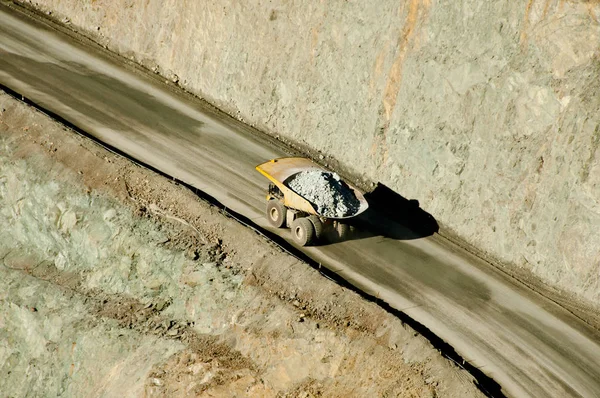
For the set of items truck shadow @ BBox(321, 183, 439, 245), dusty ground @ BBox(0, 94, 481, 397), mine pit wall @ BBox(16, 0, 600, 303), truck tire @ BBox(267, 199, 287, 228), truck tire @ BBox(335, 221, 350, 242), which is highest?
mine pit wall @ BBox(16, 0, 600, 303)

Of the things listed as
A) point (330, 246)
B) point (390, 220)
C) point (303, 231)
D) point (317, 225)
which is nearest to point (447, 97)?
point (390, 220)

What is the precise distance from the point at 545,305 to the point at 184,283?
38.3 feet

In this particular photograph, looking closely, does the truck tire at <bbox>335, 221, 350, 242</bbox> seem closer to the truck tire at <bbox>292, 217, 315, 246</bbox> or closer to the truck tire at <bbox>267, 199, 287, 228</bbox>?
the truck tire at <bbox>292, 217, 315, 246</bbox>

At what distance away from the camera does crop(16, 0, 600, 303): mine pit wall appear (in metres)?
21.8

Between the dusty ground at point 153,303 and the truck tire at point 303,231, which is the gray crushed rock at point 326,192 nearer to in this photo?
the truck tire at point 303,231

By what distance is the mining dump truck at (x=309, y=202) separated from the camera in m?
23.1

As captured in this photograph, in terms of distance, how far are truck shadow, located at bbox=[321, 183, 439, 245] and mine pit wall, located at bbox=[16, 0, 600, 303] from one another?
0.36m

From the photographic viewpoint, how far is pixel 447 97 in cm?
2450

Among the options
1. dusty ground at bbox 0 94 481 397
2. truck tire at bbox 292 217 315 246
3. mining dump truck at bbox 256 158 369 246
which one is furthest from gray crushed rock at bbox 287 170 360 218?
dusty ground at bbox 0 94 481 397

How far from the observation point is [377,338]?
66.8 feet

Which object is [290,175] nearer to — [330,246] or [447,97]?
[330,246]

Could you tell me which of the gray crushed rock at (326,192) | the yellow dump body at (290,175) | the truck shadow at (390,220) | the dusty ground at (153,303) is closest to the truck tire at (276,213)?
the yellow dump body at (290,175)

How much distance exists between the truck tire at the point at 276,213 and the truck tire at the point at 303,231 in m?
0.56

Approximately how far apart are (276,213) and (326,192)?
2.03 metres
